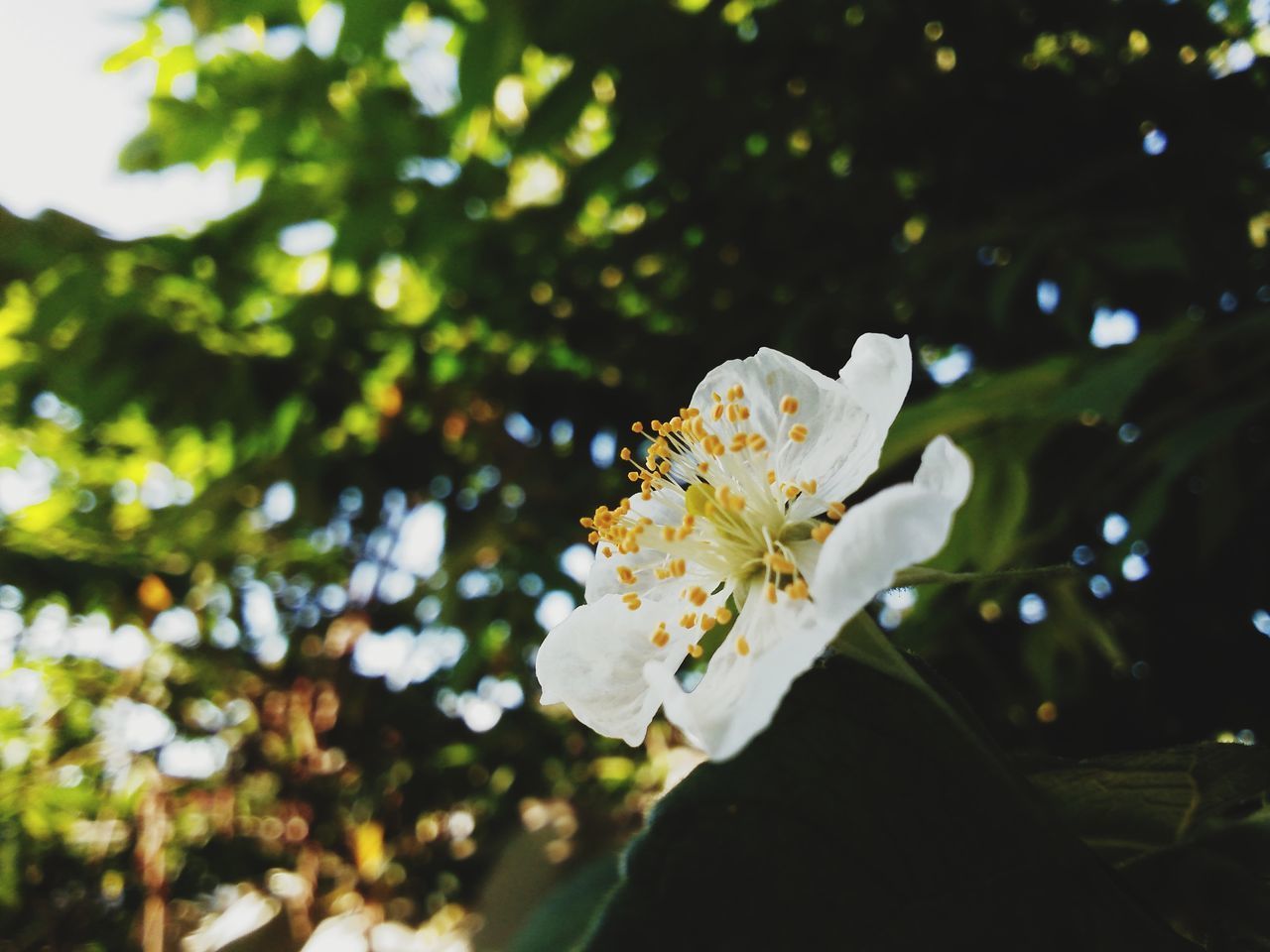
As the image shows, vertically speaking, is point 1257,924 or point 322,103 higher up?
point 322,103

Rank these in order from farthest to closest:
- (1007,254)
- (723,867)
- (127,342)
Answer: (127,342) → (1007,254) → (723,867)

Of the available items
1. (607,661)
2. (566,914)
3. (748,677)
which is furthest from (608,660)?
(566,914)

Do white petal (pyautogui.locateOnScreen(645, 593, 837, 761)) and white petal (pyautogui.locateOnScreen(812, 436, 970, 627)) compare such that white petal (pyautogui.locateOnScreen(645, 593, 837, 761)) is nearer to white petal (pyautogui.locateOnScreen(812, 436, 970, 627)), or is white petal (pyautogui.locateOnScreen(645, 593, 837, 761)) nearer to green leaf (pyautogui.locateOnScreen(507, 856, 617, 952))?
white petal (pyautogui.locateOnScreen(812, 436, 970, 627))

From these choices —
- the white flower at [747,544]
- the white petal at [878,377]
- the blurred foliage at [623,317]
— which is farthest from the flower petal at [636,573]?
the blurred foliage at [623,317]

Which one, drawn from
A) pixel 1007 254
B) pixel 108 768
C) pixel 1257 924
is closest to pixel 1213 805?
pixel 1257 924

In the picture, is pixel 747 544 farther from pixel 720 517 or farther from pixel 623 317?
pixel 623 317

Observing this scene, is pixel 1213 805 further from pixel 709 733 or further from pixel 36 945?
pixel 36 945
